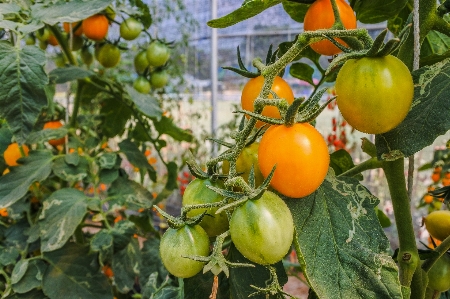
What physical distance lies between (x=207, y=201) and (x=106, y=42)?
2.87 ft

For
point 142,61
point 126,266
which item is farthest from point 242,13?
point 142,61

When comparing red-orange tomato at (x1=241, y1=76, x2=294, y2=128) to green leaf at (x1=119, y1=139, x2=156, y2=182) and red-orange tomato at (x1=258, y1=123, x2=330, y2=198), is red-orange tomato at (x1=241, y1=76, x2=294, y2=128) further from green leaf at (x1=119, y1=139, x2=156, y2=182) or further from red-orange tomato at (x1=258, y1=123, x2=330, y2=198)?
green leaf at (x1=119, y1=139, x2=156, y2=182)

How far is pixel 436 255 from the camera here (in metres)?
0.51

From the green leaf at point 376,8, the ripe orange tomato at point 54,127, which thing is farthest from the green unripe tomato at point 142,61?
the green leaf at point 376,8

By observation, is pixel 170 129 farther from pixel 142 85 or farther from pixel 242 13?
pixel 242 13

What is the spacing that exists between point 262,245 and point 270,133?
0.32ft

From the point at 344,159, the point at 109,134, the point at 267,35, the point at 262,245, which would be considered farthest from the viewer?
the point at 267,35

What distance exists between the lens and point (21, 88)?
69 centimetres

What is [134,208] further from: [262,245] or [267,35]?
[267,35]

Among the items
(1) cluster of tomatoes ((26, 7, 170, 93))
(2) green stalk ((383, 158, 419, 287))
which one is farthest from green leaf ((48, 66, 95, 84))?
(2) green stalk ((383, 158, 419, 287))

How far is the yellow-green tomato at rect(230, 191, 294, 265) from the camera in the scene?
35cm

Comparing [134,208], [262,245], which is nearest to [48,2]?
[134,208]

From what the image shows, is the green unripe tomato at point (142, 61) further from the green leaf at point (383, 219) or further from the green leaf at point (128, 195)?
the green leaf at point (383, 219)

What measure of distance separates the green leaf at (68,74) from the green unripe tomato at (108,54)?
150 mm
